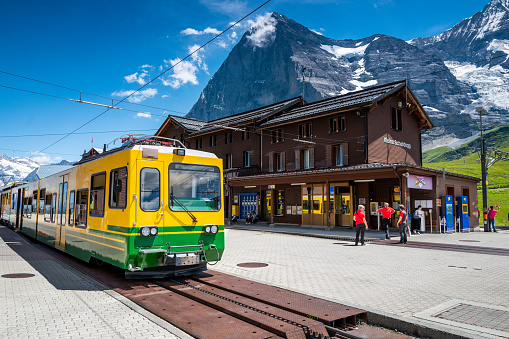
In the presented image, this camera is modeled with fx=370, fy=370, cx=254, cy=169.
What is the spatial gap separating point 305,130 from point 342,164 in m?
4.81

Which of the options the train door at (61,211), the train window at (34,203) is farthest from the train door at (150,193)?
the train window at (34,203)

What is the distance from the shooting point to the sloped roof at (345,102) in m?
26.1

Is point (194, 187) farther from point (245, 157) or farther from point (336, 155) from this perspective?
point (245, 157)

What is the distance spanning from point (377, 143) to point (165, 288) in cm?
2166

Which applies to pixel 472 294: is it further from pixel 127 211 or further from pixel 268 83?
pixel 268 83

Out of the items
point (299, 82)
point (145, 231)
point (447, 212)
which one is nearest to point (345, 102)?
point (447, 212)

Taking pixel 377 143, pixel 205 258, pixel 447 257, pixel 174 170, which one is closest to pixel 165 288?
pixel 205 258

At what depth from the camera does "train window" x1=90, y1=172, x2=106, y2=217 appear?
8789 mm

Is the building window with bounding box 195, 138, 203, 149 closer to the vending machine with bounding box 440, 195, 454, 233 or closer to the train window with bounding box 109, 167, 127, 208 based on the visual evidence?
the vending machine with bounding box 440, 195, 454, 233

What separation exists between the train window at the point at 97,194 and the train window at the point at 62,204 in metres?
2.97

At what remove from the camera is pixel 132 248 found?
24.4ft

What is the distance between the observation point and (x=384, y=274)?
9.10m

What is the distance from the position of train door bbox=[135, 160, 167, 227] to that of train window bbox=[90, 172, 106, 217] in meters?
1.44

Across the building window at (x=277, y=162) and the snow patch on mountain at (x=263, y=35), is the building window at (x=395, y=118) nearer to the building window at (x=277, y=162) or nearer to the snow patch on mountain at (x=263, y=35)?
the building window at (x=277, y=162)
